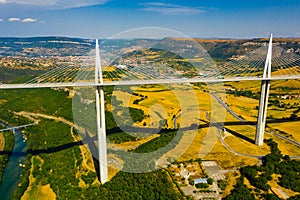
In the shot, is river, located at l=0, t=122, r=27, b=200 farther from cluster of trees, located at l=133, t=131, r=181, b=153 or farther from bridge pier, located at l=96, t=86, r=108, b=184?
cluster of trees, located at l=133, t=131, r=181, b=153

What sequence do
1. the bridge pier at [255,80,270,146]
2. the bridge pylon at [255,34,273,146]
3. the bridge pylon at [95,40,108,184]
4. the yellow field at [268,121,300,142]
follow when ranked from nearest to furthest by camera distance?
the bridge pylon at [95,40,108,184] → the bridge pylon at [255,34,273,146] → the bridge pier at [255,80,270,146] → the yellow field at [268,121,300,142]

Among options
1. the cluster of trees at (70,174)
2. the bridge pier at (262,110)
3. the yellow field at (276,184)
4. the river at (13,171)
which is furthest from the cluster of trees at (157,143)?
the river at (13,171)

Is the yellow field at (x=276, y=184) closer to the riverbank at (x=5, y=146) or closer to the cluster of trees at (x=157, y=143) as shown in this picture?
the cluster of trees at (x=157, y=143)

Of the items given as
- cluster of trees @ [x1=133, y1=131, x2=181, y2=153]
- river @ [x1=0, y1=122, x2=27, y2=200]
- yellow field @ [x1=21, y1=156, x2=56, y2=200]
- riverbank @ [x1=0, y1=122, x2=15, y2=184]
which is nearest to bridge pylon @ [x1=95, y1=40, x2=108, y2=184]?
yellow field @ [x1=21, y1=156, x2=56, y2=200]

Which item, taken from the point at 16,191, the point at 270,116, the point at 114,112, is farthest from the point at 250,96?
the point at 16,191

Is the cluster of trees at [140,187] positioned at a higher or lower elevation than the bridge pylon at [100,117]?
lower

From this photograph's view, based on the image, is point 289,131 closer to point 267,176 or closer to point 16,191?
point 267,176

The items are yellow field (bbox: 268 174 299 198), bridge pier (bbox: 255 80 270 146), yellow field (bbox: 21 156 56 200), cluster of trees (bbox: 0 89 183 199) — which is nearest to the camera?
yellow field (bbox: 268 174 299 198)
